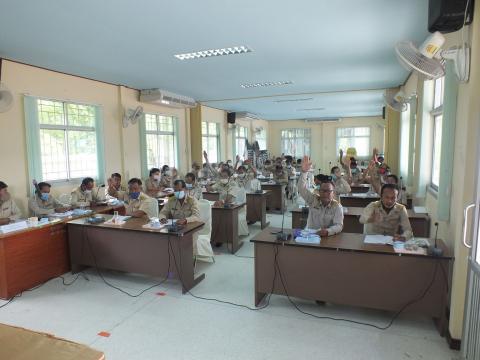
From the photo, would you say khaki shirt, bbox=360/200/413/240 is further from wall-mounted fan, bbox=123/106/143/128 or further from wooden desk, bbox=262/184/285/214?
wall-mounted fan, bbox=123/106/143/128

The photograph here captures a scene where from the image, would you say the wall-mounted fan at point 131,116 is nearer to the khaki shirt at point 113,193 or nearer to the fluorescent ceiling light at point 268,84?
the khaki shirt at point 113,193

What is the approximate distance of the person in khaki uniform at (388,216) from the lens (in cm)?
339

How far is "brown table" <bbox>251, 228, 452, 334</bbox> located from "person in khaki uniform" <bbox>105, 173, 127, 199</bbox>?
387 cm

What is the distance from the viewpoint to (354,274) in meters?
2.97

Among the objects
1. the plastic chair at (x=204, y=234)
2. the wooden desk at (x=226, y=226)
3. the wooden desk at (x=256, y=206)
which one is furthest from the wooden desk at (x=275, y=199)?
the plastic chair at (x=204, y=234)

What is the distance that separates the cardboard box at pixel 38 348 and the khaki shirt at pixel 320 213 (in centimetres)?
263

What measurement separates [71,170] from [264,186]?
4207 mm

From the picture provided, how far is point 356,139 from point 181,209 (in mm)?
13700

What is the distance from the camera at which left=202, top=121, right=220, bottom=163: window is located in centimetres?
1111

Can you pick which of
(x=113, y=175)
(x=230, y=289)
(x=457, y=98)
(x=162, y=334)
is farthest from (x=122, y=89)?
(x=457, y=98)

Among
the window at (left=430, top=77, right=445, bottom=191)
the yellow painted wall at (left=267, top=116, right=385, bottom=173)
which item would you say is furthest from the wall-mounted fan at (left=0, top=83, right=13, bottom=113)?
the yellow painted wall at (left=267, top=116, right=385, bottom=173)

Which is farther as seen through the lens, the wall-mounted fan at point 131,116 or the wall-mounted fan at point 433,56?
the wall-mounted fan at point 131,116

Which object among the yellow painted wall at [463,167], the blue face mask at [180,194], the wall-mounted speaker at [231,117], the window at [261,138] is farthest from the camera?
the window at [261,138]

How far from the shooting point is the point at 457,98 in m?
2.84
